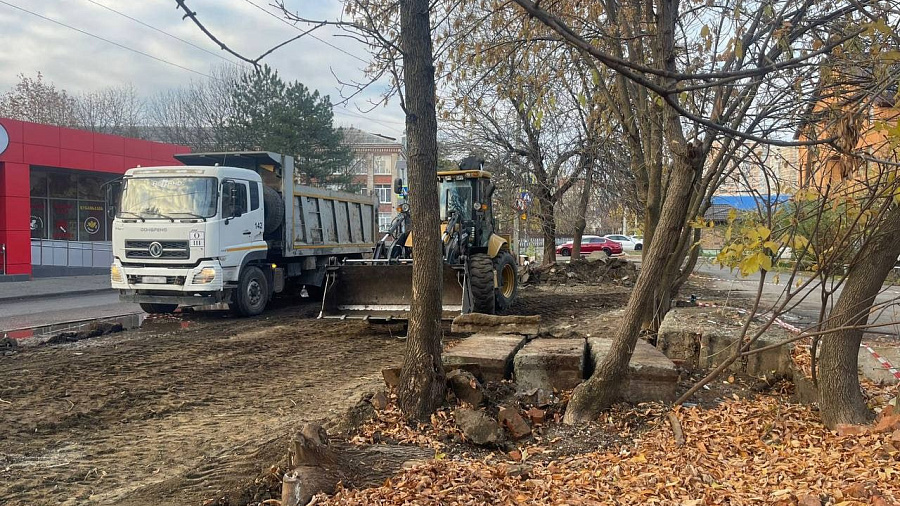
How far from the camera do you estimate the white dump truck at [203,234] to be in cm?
1137

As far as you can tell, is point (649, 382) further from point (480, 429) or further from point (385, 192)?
point (385, 192)

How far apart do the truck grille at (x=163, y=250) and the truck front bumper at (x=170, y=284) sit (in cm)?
22

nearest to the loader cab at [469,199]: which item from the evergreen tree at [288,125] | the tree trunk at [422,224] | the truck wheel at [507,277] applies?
the truck wheel at [507,277]

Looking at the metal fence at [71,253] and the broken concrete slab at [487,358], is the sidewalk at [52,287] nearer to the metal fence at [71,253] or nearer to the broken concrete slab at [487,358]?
the metal fence at [71,253]

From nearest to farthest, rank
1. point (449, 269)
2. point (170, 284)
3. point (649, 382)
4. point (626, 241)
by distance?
point (649, 382), point (449, 269), point (170, 284), point (626, 241)

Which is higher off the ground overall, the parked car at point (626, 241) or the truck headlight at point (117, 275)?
the parked car at point (626, 241)

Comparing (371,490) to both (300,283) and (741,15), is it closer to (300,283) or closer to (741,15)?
(741,15)

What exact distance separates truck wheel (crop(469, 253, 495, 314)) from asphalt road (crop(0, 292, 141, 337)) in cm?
769

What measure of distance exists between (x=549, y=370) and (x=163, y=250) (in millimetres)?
8207

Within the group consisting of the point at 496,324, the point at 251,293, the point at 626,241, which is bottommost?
the point at 496,324

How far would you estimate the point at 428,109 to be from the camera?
16.6 ft

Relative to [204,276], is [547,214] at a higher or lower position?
higher

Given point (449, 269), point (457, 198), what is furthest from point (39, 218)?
point (449, 269)

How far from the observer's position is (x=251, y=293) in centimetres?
1280
